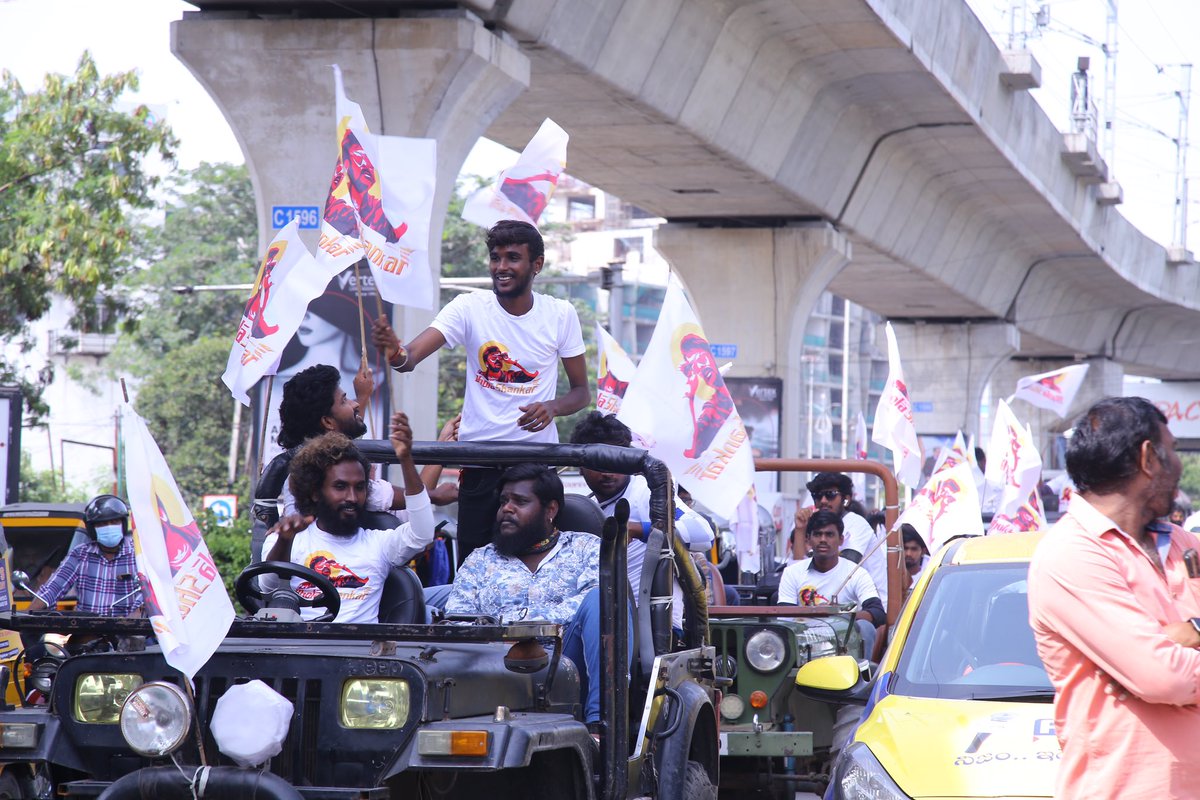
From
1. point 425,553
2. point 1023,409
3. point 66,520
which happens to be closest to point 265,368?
point 425,553

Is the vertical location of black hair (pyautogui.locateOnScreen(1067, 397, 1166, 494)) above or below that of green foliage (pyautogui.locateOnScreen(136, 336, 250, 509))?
above

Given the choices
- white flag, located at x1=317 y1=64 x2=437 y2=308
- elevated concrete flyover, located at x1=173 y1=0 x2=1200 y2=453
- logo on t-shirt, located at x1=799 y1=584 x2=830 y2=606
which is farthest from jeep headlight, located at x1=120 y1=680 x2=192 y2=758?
elevated concrete flyover, located at x1=173 y1=0 x2=1200 y2=453

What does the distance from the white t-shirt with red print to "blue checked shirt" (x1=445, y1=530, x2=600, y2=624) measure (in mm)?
1284

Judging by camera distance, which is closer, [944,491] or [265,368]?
[265,368]

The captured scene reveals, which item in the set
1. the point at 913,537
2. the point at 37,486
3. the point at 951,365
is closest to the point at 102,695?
the point at 913,537

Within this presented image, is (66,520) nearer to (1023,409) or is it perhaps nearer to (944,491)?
(944,491)

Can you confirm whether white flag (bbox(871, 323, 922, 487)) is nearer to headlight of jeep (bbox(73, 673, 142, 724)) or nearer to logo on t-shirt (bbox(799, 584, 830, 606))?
logo on t-shirt (bbox(799, 584, 830, 606))

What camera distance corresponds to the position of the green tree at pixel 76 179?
21.5 metres

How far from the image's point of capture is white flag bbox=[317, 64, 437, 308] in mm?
8305

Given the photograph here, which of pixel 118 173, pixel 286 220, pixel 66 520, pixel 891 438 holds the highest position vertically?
pixel 118 173

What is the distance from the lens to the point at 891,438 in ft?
45.3

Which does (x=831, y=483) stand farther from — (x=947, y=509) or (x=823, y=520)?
(x=947, y=509)

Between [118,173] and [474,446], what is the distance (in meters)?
17.5

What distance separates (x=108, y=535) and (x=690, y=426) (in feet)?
14.5
